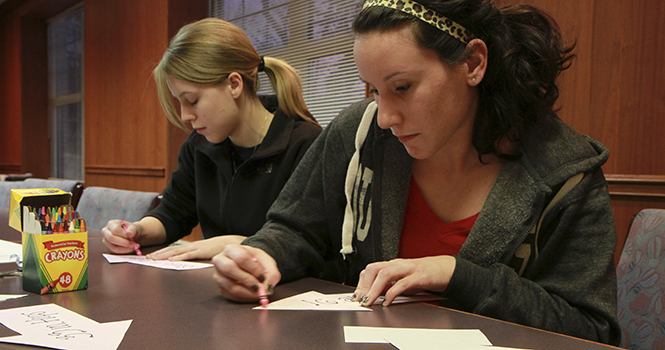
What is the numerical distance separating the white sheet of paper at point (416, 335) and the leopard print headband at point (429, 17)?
1.76 feet

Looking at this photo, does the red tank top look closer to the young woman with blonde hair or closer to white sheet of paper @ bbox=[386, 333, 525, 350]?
white sheet of paper @ bbox=[386, 333, 525, 350]

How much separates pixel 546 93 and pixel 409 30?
320 millimetres

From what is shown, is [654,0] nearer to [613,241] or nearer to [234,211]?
[613,241]

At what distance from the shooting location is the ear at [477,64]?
0.98m

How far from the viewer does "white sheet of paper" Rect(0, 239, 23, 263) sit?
119cm

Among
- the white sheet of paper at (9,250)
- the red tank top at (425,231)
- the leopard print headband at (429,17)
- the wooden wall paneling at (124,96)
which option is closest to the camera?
the leopard print headband at (429,17)

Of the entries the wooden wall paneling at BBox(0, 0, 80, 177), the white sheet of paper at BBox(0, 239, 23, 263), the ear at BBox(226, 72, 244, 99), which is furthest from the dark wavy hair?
the wooden wall paneling at BBox(0, 0, 80, 177)

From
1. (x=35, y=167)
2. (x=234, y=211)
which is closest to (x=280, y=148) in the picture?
(x=234, y=211)

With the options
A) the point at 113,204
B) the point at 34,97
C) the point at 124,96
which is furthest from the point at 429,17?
the point at 34,97

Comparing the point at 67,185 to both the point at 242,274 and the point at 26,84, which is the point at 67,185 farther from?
the point at 26,84

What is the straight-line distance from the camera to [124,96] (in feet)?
16.7

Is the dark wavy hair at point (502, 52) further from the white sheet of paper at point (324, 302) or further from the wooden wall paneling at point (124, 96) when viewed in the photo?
the wooden wall paneling at point (124, 96)

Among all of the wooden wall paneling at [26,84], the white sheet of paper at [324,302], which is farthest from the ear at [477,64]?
the wooden wall paneling at [26,84]

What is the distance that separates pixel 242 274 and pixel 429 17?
1.83ft
